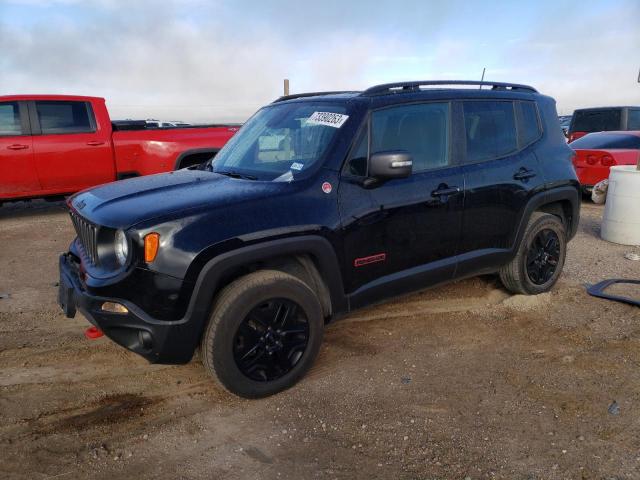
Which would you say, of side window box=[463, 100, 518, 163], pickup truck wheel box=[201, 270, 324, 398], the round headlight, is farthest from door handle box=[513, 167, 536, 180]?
the round headlight

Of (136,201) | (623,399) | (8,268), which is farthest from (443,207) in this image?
(8,268)

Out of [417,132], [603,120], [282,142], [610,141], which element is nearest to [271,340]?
[282,142]

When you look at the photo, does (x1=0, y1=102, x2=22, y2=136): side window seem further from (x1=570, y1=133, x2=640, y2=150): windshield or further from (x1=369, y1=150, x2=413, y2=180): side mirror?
(x1=570, y1=133, x2=640, y2=150): windshield

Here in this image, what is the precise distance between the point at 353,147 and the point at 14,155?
21.5 feet

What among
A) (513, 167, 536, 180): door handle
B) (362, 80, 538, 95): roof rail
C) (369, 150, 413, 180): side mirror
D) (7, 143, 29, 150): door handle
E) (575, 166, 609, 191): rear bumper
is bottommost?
(575, 166, 609, 191): rear bumper

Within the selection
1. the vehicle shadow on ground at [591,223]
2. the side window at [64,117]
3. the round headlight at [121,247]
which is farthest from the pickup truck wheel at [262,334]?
the side window at [64,117]

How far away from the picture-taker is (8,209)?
9664mm

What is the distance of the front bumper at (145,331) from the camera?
9.14ft

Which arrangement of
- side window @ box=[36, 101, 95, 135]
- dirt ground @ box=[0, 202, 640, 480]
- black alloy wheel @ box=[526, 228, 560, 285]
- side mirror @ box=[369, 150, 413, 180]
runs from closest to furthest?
dirt ground @ box=[0, 202, 640, 480], side mirror @ box=[369, 150, 413, 180], black alloy wheel @ box=[526, 228, 560, 285], side window @ box=[36, 101, 95, 135]

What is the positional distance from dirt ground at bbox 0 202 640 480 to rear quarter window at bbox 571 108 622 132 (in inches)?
400

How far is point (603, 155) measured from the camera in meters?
9.03

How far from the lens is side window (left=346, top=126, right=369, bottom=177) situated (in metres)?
3.38

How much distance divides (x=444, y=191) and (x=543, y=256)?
1609mm

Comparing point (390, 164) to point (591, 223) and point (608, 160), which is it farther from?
point (608, 160)
